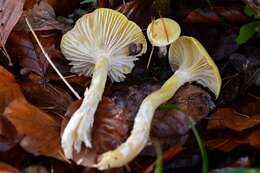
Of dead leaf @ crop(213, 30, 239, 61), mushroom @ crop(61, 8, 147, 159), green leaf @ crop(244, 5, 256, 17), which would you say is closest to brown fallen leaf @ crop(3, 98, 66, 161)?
mushroom @ crop(61, 8, 147, 159)

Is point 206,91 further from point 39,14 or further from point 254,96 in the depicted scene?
point 39,14

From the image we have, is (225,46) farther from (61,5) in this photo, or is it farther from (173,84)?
(61,5)

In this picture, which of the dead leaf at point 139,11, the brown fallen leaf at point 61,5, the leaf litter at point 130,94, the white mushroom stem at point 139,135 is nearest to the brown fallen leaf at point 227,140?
the leaf litter at point 130,94

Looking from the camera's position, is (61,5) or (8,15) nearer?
(8,15)

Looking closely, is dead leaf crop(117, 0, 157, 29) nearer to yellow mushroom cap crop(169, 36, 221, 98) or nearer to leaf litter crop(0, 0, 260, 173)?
leaf litter crop(0, 0, 260, 173)

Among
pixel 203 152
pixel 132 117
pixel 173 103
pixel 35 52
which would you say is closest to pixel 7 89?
pixel 35 52

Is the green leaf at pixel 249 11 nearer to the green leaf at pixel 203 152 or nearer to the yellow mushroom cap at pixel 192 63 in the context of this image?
the yellow mushroom cap at pixel 192 63

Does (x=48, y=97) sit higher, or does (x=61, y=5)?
(x=61, y=5)
